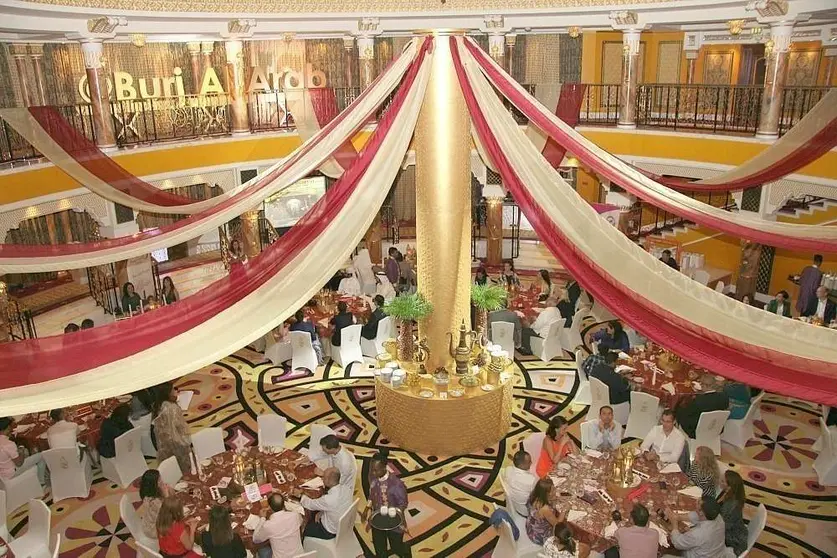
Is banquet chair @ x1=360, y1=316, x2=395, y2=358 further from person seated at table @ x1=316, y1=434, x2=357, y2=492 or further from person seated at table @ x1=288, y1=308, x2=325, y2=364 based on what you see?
person seated at table @ x1=316, y1=434, x2=357, y2=492

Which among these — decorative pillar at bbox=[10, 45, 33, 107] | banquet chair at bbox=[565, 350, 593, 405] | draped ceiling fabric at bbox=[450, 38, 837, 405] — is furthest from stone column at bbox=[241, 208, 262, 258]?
draped ceiling fabric at bbox=[450, 38, 837, 405]

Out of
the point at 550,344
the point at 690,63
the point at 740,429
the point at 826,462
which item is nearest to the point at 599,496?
the point at 740,429

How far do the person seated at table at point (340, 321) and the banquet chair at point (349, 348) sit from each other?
0.22ft

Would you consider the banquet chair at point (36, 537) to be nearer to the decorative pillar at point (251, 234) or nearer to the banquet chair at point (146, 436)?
the banquet chair at point (146, 436)

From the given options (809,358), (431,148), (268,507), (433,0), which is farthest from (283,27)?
(809,358)

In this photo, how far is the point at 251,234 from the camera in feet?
→ 45.9

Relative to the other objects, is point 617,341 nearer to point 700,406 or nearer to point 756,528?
point 700,406

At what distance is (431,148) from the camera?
711 cm

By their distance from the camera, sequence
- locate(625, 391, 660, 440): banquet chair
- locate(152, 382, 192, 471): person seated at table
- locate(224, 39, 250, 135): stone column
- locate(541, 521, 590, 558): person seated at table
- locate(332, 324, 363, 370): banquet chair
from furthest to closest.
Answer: locate(224, 39, 250, 135): stone column
locate(332, 324, 363, 370): banquet chair
locate(625, 391, 660, 440): banquet chair
locate(152, 382, 192, 471): person seated at table
locate(541, 521, 590, 558): person seated at table

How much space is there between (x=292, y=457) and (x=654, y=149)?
8775 millimetres

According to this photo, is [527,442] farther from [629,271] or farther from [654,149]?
[654,149]

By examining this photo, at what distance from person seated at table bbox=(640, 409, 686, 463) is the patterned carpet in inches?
40.8

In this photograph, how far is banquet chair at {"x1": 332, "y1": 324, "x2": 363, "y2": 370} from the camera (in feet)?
32.2

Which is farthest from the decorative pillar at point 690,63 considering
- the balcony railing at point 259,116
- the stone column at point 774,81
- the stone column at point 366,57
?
the stone column at point 366,57
